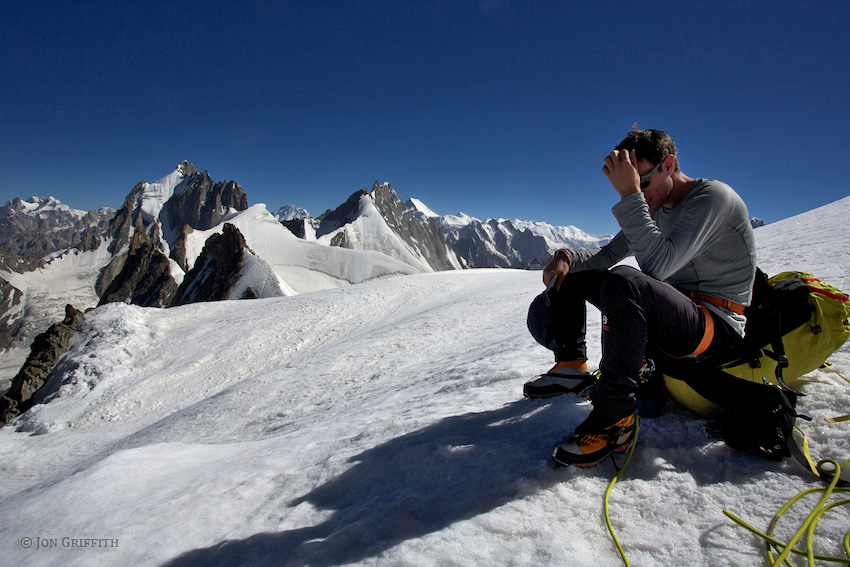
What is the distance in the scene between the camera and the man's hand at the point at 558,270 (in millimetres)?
3223

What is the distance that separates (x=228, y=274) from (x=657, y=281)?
176ft

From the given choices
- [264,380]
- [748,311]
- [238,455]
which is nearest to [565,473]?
[748,311]

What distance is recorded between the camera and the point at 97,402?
1212 cm

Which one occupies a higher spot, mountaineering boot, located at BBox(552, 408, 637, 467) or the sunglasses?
the sunglasses

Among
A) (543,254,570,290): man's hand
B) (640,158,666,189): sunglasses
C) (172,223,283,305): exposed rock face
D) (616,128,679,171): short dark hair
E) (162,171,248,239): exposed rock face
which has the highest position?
(162,171,248,239): exposed rock face

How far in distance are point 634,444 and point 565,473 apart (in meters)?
0.50

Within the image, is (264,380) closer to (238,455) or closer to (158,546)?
(238,455)

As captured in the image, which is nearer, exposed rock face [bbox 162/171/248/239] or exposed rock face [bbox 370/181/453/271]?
exposed rock face [bbox 162/171/248/239]

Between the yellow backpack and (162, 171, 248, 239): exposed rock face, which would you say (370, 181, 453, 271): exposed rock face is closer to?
(162, 171, 248, 239): exposed rock face

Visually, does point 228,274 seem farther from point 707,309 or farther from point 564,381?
point 707,309

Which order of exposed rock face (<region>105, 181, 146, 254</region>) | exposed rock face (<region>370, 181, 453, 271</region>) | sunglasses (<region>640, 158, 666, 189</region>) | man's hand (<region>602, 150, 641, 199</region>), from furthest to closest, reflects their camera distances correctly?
exposed rock face (<region>105, 181, 146, 254</region>), exposed rock face (<region>370, 181, 453, 271</region>), sunglasses (<region>640, 158, 666, 189</region>), man's hand (<region>602, 150, 641, 199</region>)

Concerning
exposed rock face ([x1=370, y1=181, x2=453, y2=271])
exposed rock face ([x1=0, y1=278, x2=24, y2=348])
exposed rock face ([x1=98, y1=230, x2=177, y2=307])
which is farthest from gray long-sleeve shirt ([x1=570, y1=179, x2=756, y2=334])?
exposed rock face ([x1=0, y1=278, x2=24, y2=348])

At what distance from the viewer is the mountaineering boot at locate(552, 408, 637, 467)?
7.91 ft

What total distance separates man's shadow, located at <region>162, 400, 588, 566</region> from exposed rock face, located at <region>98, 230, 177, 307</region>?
314ft
